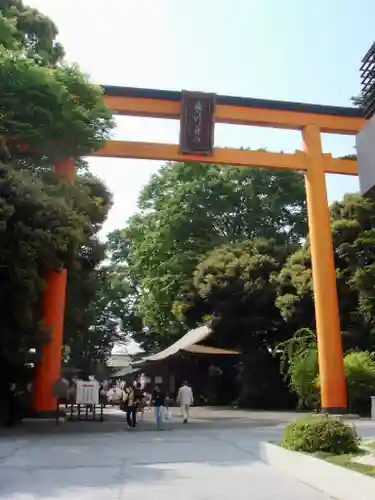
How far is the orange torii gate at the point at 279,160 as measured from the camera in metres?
16.5

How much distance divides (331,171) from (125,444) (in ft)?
37.1

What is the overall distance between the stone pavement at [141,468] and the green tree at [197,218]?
18.6 metres

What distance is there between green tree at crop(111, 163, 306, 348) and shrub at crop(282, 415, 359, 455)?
72.7 feet

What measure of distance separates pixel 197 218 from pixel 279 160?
524 inches

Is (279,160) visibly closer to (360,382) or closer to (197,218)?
(360,382)

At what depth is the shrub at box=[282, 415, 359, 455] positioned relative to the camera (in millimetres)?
7992

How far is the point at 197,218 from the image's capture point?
3191cm

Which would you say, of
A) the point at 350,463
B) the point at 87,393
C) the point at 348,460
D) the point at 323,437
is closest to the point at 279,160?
the point at 87,393

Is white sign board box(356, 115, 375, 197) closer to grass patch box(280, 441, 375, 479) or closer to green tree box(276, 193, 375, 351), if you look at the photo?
grass patch box(280, 441, 375, 479)

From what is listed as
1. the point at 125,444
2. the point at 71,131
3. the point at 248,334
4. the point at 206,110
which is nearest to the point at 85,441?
the point at 125,444

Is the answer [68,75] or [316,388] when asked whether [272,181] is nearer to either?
[316,388]

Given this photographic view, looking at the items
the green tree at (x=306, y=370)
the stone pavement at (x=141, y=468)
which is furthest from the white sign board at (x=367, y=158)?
the green tree at (x=306, y=370)

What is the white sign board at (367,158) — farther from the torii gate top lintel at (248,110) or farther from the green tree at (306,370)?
the green tree at (306,370)

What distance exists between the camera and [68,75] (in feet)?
51.1
